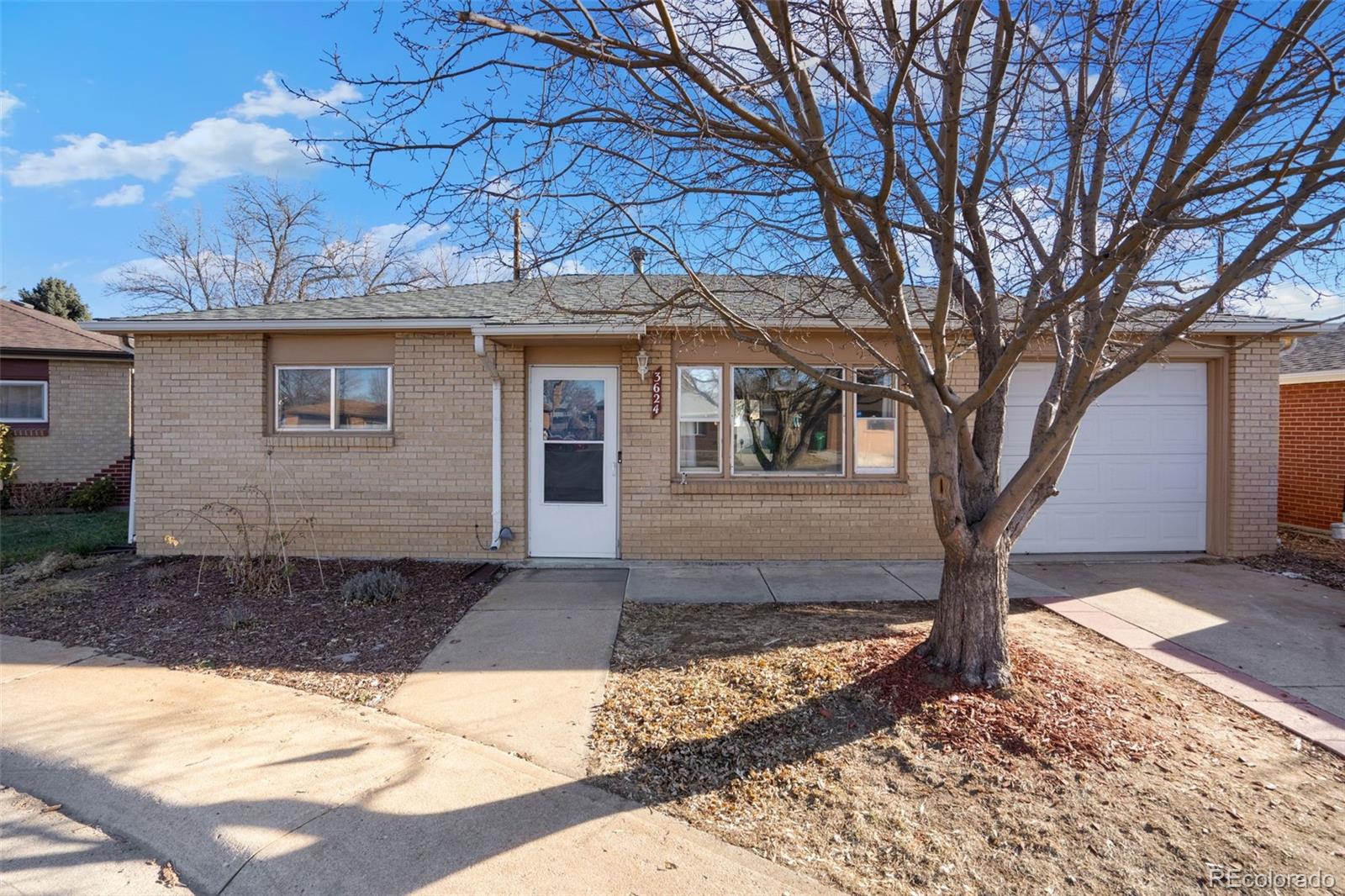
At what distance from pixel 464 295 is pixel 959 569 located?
25.3 feet

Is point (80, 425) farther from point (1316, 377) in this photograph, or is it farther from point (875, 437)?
point (1316, 377)

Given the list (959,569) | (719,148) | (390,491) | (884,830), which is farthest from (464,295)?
(884,830)

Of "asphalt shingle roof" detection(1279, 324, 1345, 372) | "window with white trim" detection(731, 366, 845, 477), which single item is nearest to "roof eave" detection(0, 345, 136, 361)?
"window with white trim" detection(731, 366, 845, 477)

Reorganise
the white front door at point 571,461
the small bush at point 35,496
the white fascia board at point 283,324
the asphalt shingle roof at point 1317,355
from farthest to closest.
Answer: the small bush at point 35,496 < the asphalt shingle roof at point 1317,355 < the white front door at point 571,461 < the white fascia board at point 283,324

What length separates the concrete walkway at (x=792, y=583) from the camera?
6.46 metres

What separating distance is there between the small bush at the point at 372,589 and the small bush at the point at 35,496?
10.5 m

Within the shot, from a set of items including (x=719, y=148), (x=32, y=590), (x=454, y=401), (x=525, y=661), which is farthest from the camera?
(x=454, y=401)

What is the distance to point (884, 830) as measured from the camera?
290cm

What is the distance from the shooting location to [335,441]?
315 inches

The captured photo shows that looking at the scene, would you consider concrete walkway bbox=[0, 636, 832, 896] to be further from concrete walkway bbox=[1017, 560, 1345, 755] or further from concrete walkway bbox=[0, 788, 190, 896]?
concrete walkway bbox=[1017, 560, 1345, 755]

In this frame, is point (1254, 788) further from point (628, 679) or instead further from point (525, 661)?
point (525, 661)

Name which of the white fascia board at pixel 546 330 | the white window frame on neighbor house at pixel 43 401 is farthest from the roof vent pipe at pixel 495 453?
the white window frame on neighbor house at pixel 43 401

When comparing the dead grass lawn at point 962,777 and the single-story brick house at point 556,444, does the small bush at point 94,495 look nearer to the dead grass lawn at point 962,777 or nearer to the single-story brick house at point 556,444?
the single-story brick house at point 556,444

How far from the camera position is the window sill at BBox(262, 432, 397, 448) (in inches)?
315
